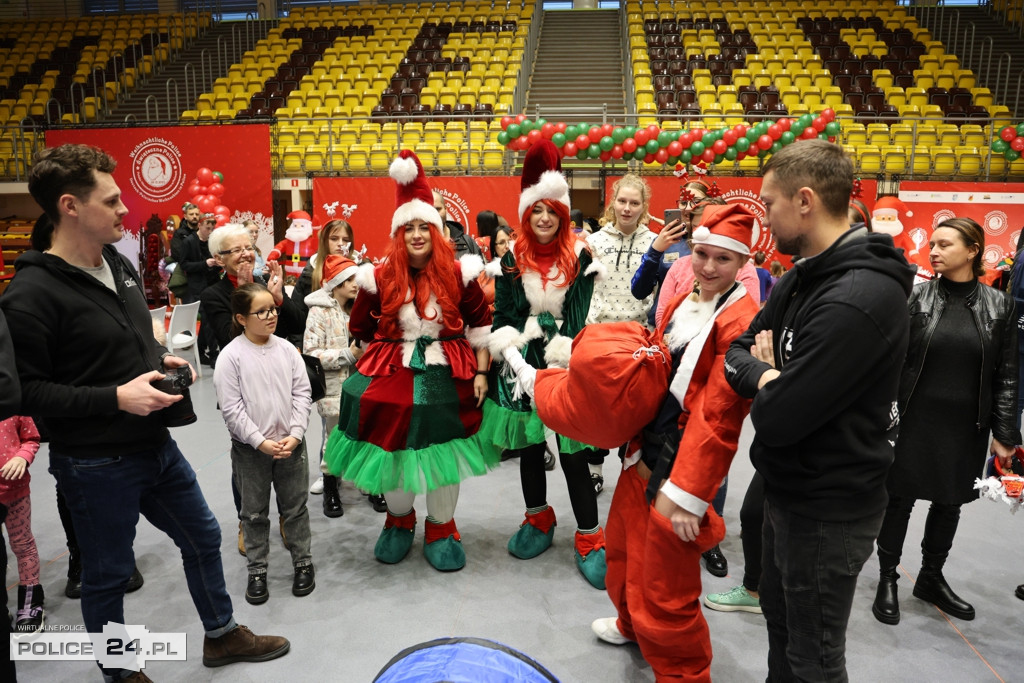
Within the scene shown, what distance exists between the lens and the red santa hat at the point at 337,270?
3283 mm

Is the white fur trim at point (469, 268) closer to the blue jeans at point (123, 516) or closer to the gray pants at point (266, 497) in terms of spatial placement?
the gray pants at point (266, 497)

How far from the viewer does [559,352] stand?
2.92 meters

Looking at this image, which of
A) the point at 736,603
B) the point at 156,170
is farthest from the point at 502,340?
the point at 156,170

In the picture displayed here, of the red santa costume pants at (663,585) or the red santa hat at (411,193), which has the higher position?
the red santa hat at (411,193)

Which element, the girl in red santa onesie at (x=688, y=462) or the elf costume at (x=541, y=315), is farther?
the elf costume at (x=541, y=315)

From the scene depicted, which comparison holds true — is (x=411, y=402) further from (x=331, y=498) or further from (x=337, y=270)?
(x=331, y=498)

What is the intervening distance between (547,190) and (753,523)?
1598 mm

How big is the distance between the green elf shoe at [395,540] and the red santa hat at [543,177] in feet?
5.17

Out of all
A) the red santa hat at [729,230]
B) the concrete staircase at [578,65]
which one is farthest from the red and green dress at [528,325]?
the concrete staircase at [578,65]

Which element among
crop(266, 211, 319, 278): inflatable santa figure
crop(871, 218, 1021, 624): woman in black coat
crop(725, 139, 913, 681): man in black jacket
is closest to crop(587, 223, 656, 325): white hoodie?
crop(871, 218, 1021, 624): woman in black coat

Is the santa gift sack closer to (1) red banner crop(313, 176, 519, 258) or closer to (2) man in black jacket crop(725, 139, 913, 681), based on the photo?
(2) man in black jacket crop(725, 139, 913, 681)

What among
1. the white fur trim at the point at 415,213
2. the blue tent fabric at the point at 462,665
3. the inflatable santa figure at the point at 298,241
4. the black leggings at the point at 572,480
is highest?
the white fur trim at the point at 415,213

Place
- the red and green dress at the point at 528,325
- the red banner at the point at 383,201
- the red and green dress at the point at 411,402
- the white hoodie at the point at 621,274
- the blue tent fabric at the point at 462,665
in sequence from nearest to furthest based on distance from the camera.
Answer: the blue tent fabric at the point at 462,665 < the red and green dress at the point at 411,402 < the red and green dress at the point at 528,325 < the white hoodie at the point at 621,274 < the red banner at the point at 383,201

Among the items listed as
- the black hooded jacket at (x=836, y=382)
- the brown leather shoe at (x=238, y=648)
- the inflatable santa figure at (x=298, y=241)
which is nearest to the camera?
the black hooded jacket at (x=836, y=382)
